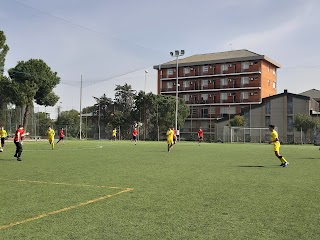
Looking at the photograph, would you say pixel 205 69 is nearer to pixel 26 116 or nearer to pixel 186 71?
pixel 186 71

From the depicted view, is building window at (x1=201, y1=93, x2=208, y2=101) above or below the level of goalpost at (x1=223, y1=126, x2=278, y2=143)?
above

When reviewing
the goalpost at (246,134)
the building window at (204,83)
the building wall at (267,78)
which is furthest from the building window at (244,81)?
the goalpost at (246,134)

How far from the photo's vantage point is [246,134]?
216 ft

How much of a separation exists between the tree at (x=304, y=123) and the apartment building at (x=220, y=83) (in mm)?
19017

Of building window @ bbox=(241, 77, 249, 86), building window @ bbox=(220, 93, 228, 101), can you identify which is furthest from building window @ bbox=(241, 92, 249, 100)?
A: building window @ bbox=(220, 93, 228, 101)

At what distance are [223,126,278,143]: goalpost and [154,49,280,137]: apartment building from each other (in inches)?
453

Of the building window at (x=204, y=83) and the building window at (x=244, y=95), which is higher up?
the building window at (x=204, y=83)

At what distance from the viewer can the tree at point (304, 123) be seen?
2301 inches

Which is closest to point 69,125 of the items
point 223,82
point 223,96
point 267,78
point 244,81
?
point 223,96

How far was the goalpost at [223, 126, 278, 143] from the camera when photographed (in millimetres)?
64225

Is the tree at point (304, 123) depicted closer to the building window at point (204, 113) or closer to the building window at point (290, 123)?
the building window at point (290, 123)

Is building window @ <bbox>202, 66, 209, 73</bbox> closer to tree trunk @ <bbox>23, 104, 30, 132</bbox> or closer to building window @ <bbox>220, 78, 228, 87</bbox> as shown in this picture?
building window @ <bbox>220, 78, 228, 87</bbox>

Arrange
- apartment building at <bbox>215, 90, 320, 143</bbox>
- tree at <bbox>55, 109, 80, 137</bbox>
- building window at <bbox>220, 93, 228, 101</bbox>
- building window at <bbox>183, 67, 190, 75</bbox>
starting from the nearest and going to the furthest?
apartment building at <bbox>215, 90, 320, 143</bbox>, tree at <bbox>55, 109, 80, 137</bbox>, building window at <bbox>220, 93, 228, 101</bbox>, building window at <bbox>183, 67, 190, 75</bbox>

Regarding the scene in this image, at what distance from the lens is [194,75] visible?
287 feet
